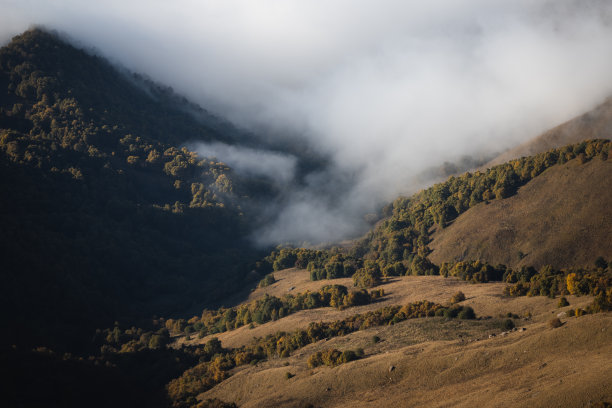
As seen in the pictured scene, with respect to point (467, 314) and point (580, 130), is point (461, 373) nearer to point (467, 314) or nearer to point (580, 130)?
point (467, 314)

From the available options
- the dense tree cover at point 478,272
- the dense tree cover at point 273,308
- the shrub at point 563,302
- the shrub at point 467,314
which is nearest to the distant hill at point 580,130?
the dense tree cover at point 478,272

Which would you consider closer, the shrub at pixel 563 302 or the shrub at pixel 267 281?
the shrub at pixel 563 302

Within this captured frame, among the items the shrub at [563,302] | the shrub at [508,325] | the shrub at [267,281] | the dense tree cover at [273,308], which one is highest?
the shrub at [267,281]

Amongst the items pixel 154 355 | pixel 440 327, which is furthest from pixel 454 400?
pixel 154 355

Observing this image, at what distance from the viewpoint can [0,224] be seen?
430 ft

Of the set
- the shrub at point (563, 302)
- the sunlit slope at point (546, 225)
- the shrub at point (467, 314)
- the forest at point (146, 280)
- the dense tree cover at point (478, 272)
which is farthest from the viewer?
the sunlit slope at point (546, 225)

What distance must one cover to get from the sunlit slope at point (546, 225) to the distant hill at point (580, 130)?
32633mm

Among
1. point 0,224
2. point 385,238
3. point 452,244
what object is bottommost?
point 452,244

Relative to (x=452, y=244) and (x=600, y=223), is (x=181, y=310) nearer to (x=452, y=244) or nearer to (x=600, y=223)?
(x=452, y=244)

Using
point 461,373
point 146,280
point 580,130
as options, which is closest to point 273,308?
point 146,280

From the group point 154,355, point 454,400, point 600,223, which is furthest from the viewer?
point 600,223

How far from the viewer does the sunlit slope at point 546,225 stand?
118 m

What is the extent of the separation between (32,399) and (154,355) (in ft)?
137

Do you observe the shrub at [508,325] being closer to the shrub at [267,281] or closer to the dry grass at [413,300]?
the dry grass at [413,300]
